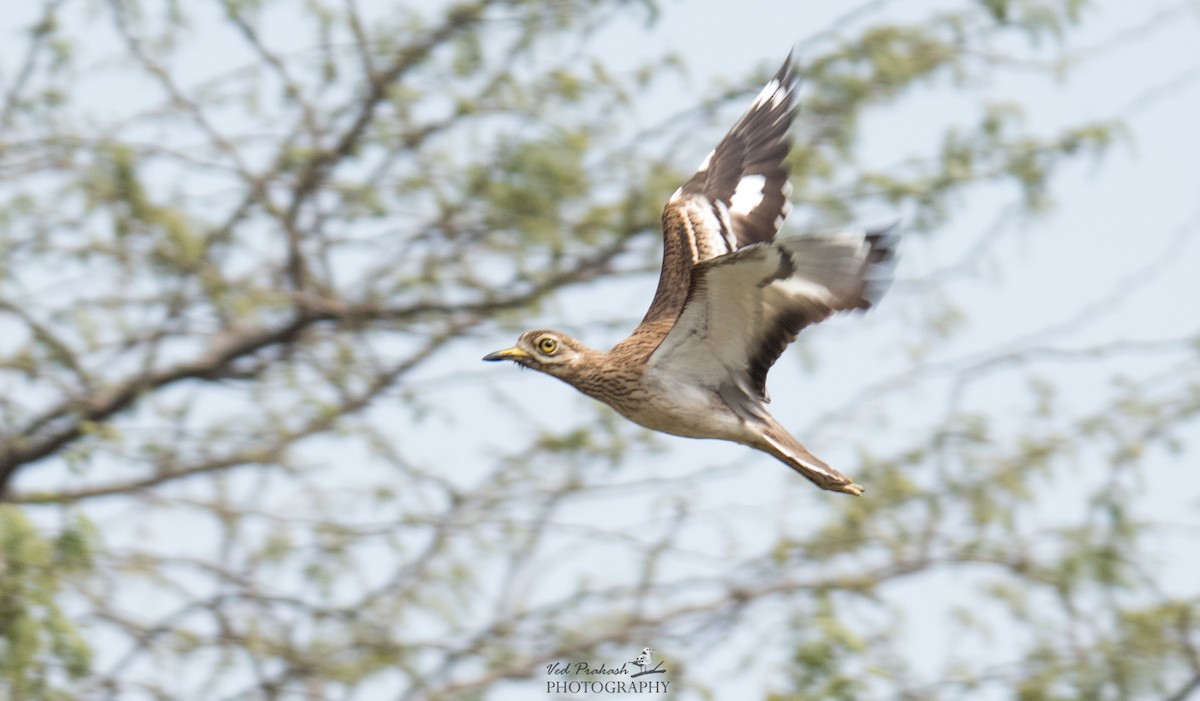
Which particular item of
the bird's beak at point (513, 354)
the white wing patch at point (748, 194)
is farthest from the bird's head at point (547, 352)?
the white wing patch at point (748, 194)

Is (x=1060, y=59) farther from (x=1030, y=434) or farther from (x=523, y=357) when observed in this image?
(x=523, y=357)

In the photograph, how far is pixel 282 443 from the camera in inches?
399

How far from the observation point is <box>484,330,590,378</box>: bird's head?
6.27 m

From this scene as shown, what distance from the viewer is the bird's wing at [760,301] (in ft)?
16.9

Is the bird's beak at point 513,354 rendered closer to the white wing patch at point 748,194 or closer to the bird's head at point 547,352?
the bird's head at point 547,352

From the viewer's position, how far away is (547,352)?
20.7ft

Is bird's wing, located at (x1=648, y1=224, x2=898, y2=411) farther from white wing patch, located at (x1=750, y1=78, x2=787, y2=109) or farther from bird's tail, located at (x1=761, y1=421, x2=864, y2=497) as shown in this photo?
white wing patch, located at (x1=750, y1=78, x2=787, y2=109)

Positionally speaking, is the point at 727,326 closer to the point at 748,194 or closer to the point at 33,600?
the point at 748,194

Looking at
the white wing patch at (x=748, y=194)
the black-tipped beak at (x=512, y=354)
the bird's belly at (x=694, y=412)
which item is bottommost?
the bird's belly at (x=694, y=412)

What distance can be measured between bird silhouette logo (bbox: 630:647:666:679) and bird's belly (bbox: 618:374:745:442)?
3338 millimetres

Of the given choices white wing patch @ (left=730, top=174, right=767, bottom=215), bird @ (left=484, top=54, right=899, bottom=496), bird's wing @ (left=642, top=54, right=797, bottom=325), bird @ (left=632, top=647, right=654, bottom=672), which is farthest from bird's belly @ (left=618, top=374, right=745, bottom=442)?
bird @ (left=632, top=647, right=654, bottom=672)

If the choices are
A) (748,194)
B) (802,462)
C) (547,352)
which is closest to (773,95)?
(748,194)

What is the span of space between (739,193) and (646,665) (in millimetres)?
2985

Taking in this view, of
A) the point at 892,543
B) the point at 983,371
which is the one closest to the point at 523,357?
the point at 892,543
